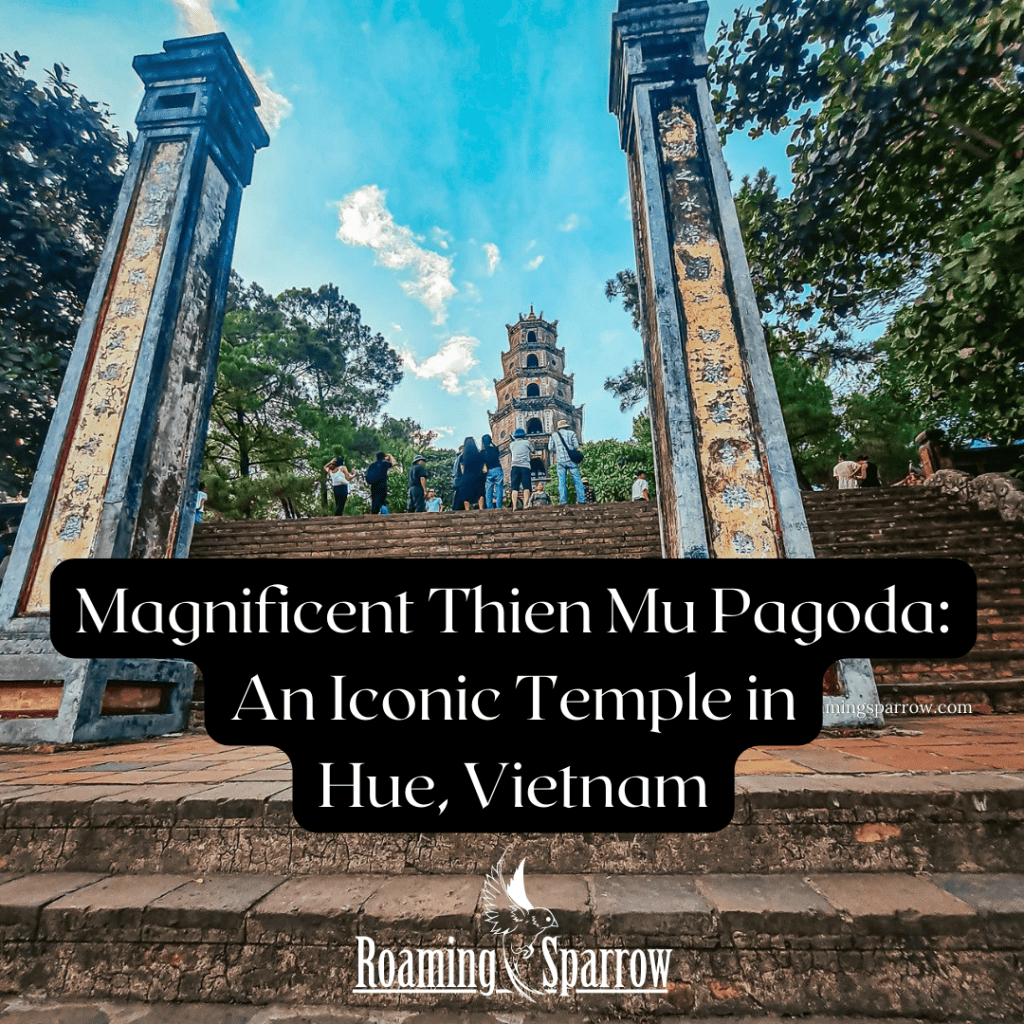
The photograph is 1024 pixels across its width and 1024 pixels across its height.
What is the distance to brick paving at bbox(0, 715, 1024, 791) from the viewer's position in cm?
195

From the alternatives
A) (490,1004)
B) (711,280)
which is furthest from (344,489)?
(490,1004)

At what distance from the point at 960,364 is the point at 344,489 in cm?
868

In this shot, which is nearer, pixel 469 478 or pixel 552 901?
pixel 552 901

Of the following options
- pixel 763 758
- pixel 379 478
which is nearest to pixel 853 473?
pixel 379 478

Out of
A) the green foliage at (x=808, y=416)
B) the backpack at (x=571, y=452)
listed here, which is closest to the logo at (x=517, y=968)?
the backpack at (x=571, y=452)

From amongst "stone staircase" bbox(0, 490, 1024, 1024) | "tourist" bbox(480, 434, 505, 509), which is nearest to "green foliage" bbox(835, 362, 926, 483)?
"tourist" bbox(480, 434, 505, 509)

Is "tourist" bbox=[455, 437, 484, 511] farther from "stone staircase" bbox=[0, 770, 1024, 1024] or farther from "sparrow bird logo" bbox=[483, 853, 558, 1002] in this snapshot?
"sparrow bird logo" bbox=[483, 853, 558, 1002]

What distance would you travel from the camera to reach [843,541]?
5.57 m

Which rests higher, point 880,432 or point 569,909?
point 880,432

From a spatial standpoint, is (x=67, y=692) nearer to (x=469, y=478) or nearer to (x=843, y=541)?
(x=469, y=478)

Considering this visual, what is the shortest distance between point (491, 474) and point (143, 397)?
6098 mm

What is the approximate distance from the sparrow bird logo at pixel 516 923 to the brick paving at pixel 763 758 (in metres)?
0.98

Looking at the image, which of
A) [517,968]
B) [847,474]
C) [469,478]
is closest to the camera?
[517,968]

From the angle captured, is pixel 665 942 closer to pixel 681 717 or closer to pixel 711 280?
pixel 681 717
